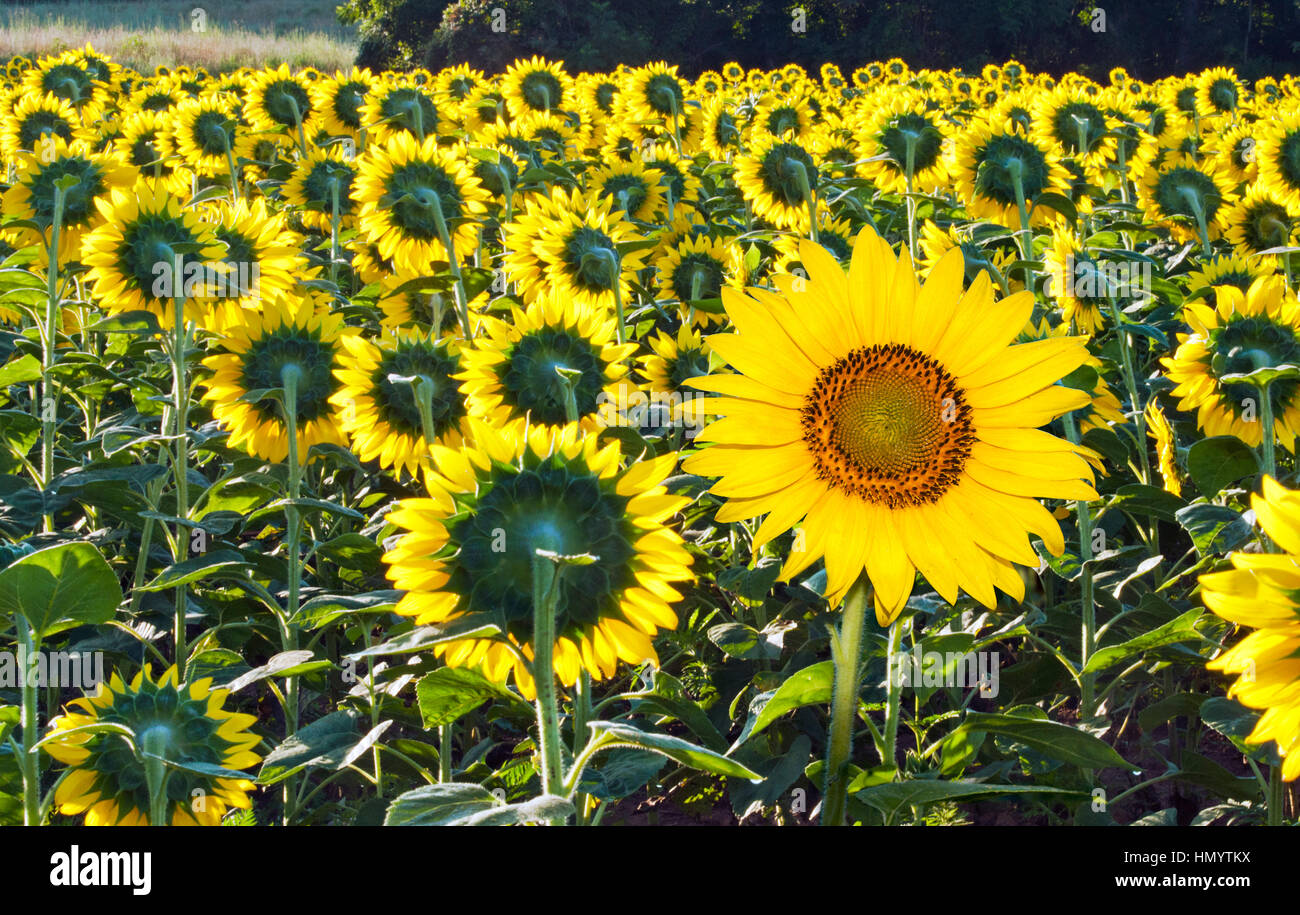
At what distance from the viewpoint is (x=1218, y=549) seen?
180cm

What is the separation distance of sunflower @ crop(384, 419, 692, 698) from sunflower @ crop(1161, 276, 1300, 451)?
50.7 inches

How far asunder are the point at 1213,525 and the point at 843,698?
2.95 ft

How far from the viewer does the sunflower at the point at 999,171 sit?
3238 millimetres

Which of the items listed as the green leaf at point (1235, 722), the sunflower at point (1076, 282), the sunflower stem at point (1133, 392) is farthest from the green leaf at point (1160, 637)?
the sunflower at point (1076, 282)

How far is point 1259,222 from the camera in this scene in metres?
3.81

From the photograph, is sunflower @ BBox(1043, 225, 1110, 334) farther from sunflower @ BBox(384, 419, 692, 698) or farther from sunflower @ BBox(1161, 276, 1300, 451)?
sunflower @ BBox(384, 419, 692, 698)

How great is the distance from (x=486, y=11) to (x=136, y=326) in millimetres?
17067

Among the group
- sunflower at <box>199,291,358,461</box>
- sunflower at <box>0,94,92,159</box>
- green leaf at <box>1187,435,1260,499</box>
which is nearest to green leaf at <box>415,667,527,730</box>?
sunflower at <box>199,291,358,461</box>

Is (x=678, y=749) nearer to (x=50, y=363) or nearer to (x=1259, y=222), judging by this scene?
(x=50, y=363)

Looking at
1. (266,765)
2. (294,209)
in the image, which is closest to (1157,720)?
(266,765)

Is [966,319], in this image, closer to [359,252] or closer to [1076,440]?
[1076,440]

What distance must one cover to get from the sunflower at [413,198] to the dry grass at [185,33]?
14117 millimetres

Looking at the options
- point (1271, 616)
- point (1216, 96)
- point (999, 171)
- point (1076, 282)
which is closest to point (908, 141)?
point (999, 171)

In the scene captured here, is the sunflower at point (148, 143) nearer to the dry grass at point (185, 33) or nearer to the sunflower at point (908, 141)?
the sunflower at point (908, 141)
